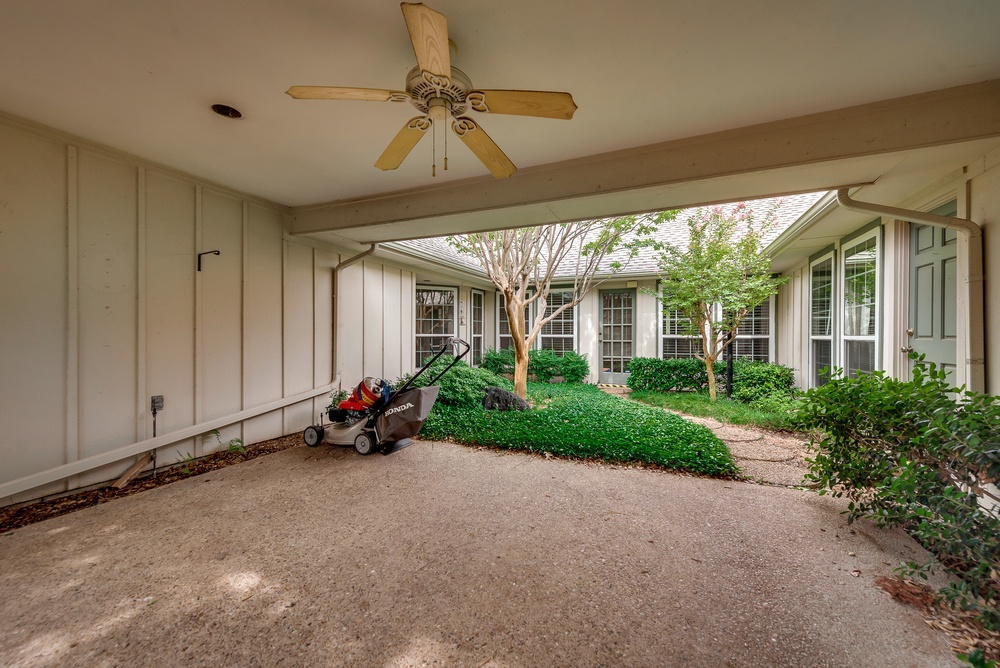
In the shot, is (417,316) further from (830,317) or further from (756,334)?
(756,334)

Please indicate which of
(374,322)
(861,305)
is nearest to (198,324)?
(374,322)

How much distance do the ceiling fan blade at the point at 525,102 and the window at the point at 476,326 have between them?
7.40m

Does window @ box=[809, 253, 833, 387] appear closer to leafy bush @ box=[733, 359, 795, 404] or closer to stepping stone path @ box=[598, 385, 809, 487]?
leafy bush @ box=[733, 359, 795, 404]

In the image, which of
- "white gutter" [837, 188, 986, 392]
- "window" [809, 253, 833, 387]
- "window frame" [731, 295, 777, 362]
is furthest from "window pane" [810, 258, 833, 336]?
"white gutter" [837, 188, 986, 392]

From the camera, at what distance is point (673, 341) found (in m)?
8.77

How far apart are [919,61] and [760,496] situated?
3018mm

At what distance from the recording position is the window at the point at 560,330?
32.2 feet

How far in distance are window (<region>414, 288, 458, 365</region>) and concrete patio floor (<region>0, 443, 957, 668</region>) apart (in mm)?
5033

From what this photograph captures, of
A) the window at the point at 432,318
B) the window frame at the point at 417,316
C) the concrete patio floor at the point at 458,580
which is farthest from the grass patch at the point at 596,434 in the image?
the window at the point at 432,318

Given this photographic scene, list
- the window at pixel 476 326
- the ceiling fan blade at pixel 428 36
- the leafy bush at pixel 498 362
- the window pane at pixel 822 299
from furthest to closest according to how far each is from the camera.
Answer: the window at pixel 476 326, the leafy bush at pixel 498 362, the window pane at pixel 822 299, the ceiling fan blade at pixel 428 36

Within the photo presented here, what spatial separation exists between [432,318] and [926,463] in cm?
754

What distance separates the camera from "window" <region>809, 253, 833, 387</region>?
17.9ft

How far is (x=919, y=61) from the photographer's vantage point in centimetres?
211

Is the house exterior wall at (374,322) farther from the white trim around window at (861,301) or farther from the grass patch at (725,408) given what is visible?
the white trim around window at (861,301)
